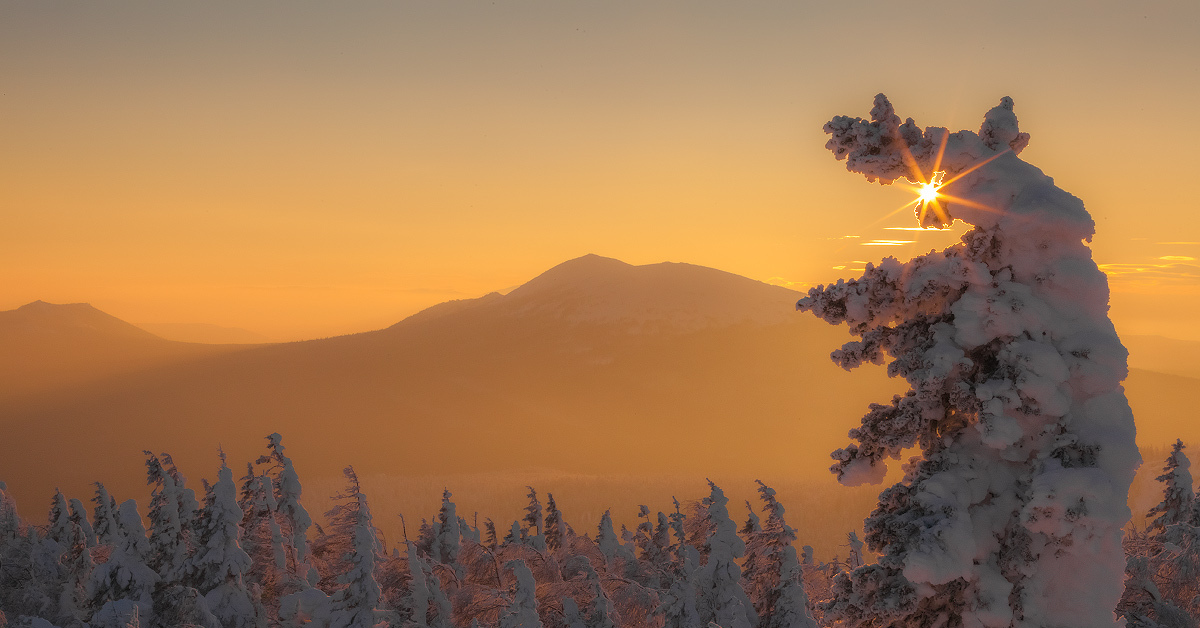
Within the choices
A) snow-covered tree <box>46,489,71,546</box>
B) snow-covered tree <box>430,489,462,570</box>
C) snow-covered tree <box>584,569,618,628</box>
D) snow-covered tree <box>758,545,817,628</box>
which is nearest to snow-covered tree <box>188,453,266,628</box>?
snow-covered tree <box>430,489,462,570</box>

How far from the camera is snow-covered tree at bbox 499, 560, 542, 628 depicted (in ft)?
49.0

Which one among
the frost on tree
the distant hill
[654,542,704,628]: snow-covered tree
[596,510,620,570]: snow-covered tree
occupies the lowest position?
the distant hill

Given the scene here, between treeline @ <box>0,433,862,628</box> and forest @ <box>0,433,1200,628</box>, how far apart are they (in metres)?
0.04

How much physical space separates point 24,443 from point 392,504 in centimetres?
7448

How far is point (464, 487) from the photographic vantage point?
385ft

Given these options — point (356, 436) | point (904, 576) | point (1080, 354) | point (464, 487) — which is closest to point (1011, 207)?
point (1080, 354)

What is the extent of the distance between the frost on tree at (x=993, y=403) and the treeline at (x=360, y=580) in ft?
30.6

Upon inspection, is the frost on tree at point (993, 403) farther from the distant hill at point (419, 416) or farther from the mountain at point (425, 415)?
the mountain at point (425, 415)

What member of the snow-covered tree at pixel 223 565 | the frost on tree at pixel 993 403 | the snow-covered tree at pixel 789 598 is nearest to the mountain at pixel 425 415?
the snow-covered tree at pixel 223 565

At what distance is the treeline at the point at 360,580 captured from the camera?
1778 cm

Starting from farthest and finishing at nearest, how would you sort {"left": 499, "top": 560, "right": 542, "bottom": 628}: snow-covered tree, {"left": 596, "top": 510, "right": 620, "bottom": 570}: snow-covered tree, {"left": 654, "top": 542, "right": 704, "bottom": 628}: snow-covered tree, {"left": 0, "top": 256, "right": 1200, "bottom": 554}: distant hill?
{"left": 0, "top": 256, "right": 1200, "bottom": 554}: distant hill
{"left": 596, "top": 510, "right": 620, "bottom": 570}: snow-covered tree
{"left": 654, "top": 542, "right": 704, "bottom": 628}: snow-covered tree
{"left": 499, "top": 560, "right": 542, "bottom": 628}: snow-covered tree

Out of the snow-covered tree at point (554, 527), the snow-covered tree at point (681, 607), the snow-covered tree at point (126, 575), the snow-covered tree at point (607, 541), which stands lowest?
the snow-covered tree at point (607, 541)

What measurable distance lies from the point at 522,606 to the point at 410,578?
4860 mm

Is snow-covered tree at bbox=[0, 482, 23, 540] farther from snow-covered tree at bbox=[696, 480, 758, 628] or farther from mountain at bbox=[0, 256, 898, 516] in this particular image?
mountain at bbox=[0, 256, 898, 516]
